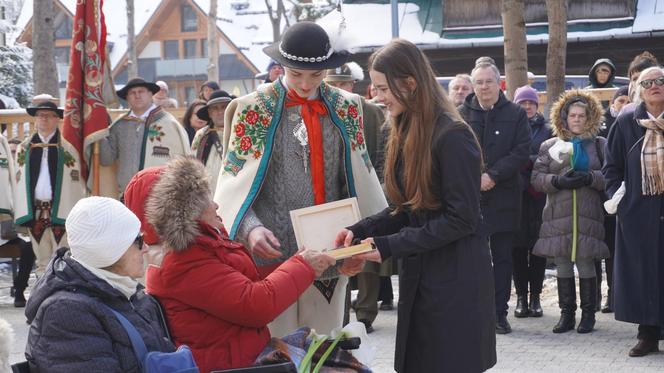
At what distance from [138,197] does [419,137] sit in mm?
1161

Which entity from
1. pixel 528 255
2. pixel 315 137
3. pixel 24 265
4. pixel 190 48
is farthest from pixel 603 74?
pixel 190 48

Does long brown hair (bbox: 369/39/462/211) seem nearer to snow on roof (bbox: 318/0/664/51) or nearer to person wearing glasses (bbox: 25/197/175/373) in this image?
person wearing glasses (bbox: 25/197/175/373)

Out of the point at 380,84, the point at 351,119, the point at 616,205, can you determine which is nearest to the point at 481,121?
the point at 616,205

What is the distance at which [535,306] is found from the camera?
30.6 feet

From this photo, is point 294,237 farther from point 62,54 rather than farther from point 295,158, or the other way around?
point 62,54

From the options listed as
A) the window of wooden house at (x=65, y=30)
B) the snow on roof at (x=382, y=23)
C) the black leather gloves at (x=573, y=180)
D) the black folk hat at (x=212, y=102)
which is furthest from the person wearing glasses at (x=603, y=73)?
the window of wooden house at (x=65, y=30)

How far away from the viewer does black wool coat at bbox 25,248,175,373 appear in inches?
148

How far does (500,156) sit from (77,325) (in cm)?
525

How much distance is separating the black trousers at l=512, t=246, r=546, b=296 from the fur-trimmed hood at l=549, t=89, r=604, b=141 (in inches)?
44.7

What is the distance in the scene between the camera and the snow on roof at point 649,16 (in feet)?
72.5

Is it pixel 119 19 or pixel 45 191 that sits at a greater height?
pixel 119 19

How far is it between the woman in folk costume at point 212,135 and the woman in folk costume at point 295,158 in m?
4.55

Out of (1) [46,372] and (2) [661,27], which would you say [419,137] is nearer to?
(1) [46,372]

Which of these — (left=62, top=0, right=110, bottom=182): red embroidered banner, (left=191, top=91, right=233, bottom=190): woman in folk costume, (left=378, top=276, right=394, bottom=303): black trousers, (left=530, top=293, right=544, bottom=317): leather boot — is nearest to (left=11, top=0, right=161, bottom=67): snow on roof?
(left=191, top=91, right=233, bottom=190): woman in folk costume
